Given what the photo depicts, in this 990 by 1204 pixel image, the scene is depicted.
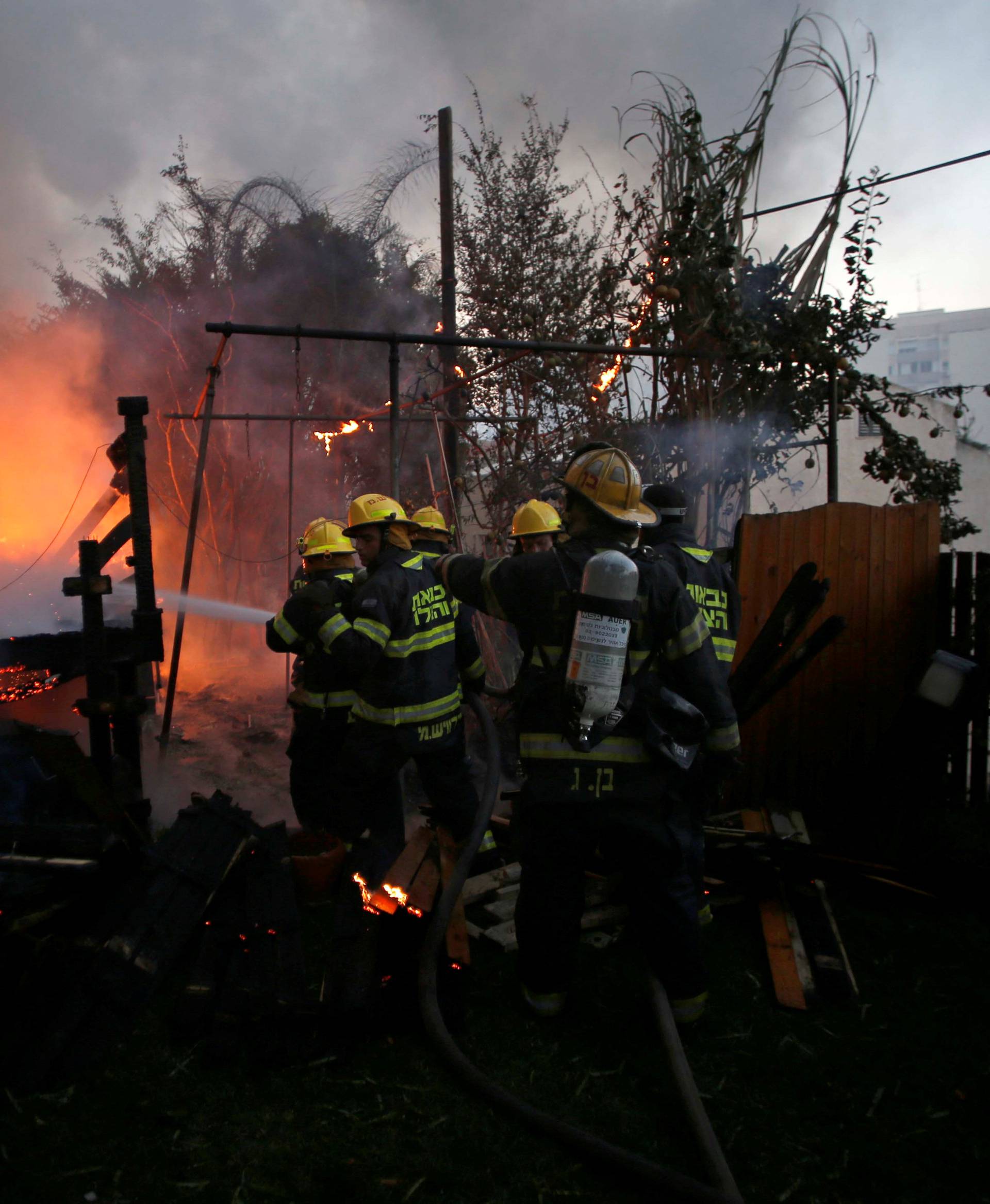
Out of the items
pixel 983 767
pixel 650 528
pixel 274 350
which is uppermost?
pixel 274 350

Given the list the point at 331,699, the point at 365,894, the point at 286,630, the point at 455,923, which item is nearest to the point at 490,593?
the point at 286,630

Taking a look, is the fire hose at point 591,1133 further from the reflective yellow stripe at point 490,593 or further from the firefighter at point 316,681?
the firefighter at point 316,681

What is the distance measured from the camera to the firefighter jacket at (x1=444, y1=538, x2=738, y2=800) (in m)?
3.02

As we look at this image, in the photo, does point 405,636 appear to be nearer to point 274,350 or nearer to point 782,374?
point 782,374

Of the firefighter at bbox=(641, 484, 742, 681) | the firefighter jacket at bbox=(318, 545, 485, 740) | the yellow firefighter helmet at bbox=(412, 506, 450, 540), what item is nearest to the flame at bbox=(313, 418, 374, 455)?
the yellow firefighter helmet at bbox=(412, 506, 450, 540)

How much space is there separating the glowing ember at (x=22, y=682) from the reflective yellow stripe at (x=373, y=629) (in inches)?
112

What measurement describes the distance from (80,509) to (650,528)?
14.3 metres

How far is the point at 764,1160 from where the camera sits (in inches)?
97.3

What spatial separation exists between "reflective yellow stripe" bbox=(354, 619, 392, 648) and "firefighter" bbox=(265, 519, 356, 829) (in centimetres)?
15

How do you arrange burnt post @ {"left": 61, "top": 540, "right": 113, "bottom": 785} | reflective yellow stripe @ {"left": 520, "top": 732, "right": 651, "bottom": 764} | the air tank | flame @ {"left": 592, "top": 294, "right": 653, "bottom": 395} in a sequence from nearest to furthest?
1. the air tank
2. reflective yellow stripe @ {"left": 520, "top": 732, "right": 651, "bottom": 764}
3. burnt post @ {"left": 61, "top": 540, "right": 113, "bottom": 785}
4. flame @ {"left": 592, "top": 294, "right": 653, "bottom": 395}

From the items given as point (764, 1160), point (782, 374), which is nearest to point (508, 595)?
point (764, 1160)

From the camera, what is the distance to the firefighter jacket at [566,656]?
3.02 meters

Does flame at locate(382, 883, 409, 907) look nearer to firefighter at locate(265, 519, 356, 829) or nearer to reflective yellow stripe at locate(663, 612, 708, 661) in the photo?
firefighter at locate(265, 519, 356, 829)

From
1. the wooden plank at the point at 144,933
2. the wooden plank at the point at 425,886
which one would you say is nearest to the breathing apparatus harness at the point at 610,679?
the wooden plank at the point at 425,886
